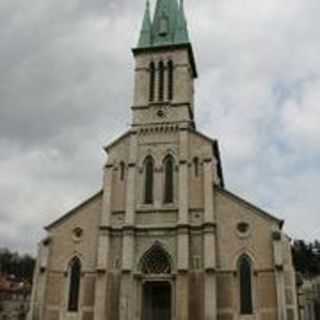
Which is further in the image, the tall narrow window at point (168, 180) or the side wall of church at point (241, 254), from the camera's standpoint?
the tall narrow window at point (168, 180)

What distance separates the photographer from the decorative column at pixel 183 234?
35.2m

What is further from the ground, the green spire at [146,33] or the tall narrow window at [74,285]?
the green spire at [146,33]

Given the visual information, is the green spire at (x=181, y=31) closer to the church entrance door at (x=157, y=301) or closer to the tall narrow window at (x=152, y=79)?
the tall narrow window at (x=152, y=79)

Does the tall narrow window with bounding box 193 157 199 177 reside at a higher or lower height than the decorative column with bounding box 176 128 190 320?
higher

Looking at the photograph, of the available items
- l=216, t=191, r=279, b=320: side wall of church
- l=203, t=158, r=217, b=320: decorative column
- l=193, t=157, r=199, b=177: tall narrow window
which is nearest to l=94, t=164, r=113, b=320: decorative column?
l=193, t=157, r=199, b=177: tall narrow window

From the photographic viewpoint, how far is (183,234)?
3684 cm

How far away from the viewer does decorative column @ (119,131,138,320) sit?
35844 mm

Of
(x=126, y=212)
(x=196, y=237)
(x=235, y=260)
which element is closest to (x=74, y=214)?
(x=126, y=212)

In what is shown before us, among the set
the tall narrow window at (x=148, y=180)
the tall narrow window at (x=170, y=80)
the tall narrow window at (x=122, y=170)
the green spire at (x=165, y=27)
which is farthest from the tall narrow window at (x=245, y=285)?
the green spire at (x=165, y=27)

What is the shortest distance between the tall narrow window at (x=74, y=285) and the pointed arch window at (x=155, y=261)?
4606 mm

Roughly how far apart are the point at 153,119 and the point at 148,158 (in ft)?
10.5

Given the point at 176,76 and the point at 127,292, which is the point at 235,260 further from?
the point at 176,76

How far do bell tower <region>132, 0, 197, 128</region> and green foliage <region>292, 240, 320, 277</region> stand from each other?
5776 cm

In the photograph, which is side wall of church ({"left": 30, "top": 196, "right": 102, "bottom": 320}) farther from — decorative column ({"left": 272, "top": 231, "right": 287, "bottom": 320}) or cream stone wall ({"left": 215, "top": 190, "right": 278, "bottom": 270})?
decorative column ({"left": 272, "top": 231, "right": 287, "bottom": 320})
